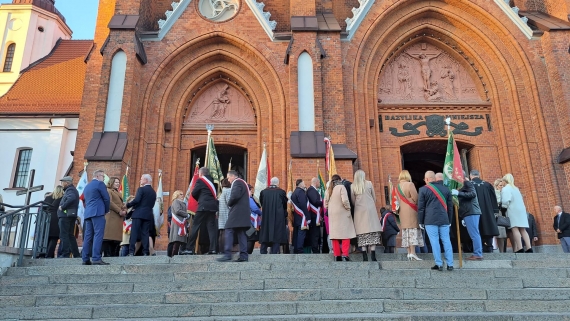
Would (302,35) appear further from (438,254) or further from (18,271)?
(18,271)

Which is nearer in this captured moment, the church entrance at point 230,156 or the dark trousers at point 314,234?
the dark trousers at point 314,234

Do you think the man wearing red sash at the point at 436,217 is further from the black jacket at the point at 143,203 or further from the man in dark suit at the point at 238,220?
the black jacket at the point at 143,203

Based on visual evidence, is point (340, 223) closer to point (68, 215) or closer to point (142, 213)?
point (142, 213)

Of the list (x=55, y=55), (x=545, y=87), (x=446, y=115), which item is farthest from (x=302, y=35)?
(x=55, y=55)

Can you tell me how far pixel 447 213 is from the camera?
22.6 feet

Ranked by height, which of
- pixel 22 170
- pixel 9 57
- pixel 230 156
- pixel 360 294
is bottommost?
pixel 360 294

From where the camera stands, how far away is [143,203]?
820cm

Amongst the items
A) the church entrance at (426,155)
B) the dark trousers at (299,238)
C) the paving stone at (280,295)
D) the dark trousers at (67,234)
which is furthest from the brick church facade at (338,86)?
the paving stone at (280,295)

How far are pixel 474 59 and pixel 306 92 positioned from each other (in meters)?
6.27

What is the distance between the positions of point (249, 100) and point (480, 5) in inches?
325

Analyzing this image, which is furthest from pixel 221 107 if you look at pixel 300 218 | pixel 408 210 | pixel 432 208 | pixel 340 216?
pixel 432 208

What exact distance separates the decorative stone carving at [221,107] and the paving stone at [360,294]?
970cm

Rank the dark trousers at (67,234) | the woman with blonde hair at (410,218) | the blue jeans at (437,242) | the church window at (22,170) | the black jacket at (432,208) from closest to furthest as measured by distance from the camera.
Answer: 1. the blue jeans at (437,242)
2. the black jacket at (432,208)
3. the woman with blonde hair at (410,218)
4. the dark trousers at (67,234)
5. the church window at (22,170)

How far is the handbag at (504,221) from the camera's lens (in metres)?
8.56
